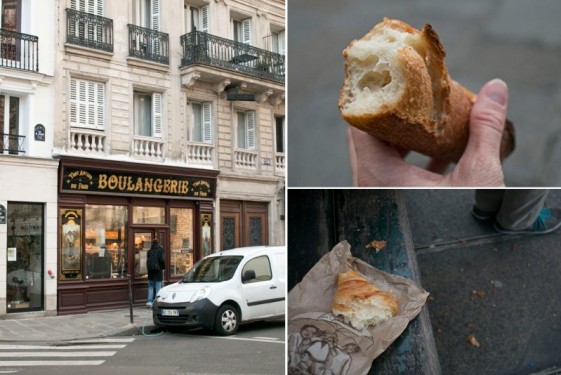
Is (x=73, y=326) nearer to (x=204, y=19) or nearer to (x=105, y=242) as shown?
(x=105, y=242)

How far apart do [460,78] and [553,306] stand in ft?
3.79

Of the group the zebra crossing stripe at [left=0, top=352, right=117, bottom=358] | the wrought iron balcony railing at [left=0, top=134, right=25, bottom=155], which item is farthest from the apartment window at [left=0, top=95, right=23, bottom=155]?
the zebra crossing stripe at [left=0, top=352, right=117, bottom=358]

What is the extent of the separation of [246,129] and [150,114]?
2.10 m

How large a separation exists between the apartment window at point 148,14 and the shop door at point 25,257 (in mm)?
4706

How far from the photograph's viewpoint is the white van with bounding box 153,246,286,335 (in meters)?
9.09

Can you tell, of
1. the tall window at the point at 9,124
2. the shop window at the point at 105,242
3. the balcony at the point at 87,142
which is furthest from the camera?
the balcony at the point at 87,142

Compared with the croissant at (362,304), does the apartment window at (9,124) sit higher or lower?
higher

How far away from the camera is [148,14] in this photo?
1459 cm

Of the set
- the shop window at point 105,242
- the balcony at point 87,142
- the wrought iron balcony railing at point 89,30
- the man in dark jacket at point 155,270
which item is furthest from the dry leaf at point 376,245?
the wrought iron balcony railing at point 89,30

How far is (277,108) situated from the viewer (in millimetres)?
15359

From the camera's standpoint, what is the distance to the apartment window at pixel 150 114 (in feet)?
46.7

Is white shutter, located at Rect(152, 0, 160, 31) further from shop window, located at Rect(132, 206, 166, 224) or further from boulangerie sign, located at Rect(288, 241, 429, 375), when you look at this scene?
boulangerie sign, located at Rect(288, 241, 429, 375)

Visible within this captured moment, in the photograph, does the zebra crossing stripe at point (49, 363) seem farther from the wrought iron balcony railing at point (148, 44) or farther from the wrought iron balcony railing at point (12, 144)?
the wrought iron balcony railing at point (148, 44)

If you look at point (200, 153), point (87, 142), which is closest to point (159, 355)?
point (87, 142)
